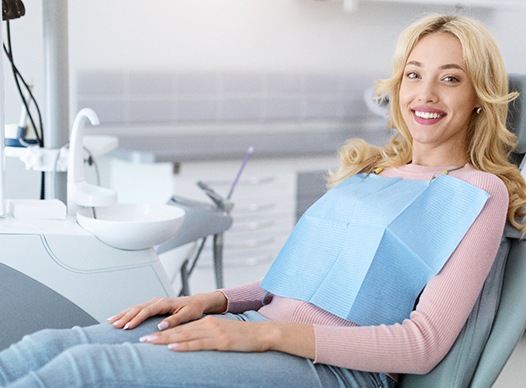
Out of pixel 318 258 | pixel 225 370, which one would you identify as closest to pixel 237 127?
pixel 318 258

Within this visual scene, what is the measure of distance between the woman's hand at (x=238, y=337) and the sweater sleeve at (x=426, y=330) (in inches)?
1.2

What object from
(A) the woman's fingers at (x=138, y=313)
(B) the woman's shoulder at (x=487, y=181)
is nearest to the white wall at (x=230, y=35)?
(B) the woman's shoulder at (x=487, y=181)

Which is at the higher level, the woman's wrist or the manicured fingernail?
the manicured fingernail

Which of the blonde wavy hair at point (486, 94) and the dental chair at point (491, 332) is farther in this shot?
the blonde wavy hair at point (486, 94)

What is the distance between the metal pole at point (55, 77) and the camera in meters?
2.01

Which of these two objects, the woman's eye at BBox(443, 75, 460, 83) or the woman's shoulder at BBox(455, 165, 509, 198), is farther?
the woman's eye at BBox(443, 75, 460, 83)

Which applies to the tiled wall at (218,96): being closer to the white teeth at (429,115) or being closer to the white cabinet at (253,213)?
the white cabinet at (253,213)

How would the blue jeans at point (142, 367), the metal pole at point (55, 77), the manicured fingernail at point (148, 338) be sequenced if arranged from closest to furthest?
the blue jeans at point (142, 367)
the manicured fingernail at point (148, 338)
the metal pole at point (55, 77)

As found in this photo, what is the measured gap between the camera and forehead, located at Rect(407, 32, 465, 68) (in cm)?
157

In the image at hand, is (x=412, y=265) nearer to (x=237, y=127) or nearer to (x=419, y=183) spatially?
(x=419, y=183)

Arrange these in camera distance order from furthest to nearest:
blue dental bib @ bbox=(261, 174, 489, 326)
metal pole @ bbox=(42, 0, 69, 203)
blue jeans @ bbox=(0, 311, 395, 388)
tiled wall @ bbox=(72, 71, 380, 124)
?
tiled wall @ bbox=(72, 71, 380, 124) → metal pole @ bbox=(42, 0, 69, 203) → blue dental bib @ bbox=(261, 174, 489, 326) → blue jeans @ bbox=(0, 311, 395, 388)

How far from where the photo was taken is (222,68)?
3590 millimetres

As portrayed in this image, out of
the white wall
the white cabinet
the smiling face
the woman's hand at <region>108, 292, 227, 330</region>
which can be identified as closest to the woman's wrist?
the woman's hand at <region>108, 292, 227, 330</region>

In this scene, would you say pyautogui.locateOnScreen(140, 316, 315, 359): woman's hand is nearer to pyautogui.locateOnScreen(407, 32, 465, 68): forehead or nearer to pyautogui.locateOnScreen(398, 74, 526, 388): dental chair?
pyautogui.locateOnScreen(398, 74, 526, 388): dental chair
